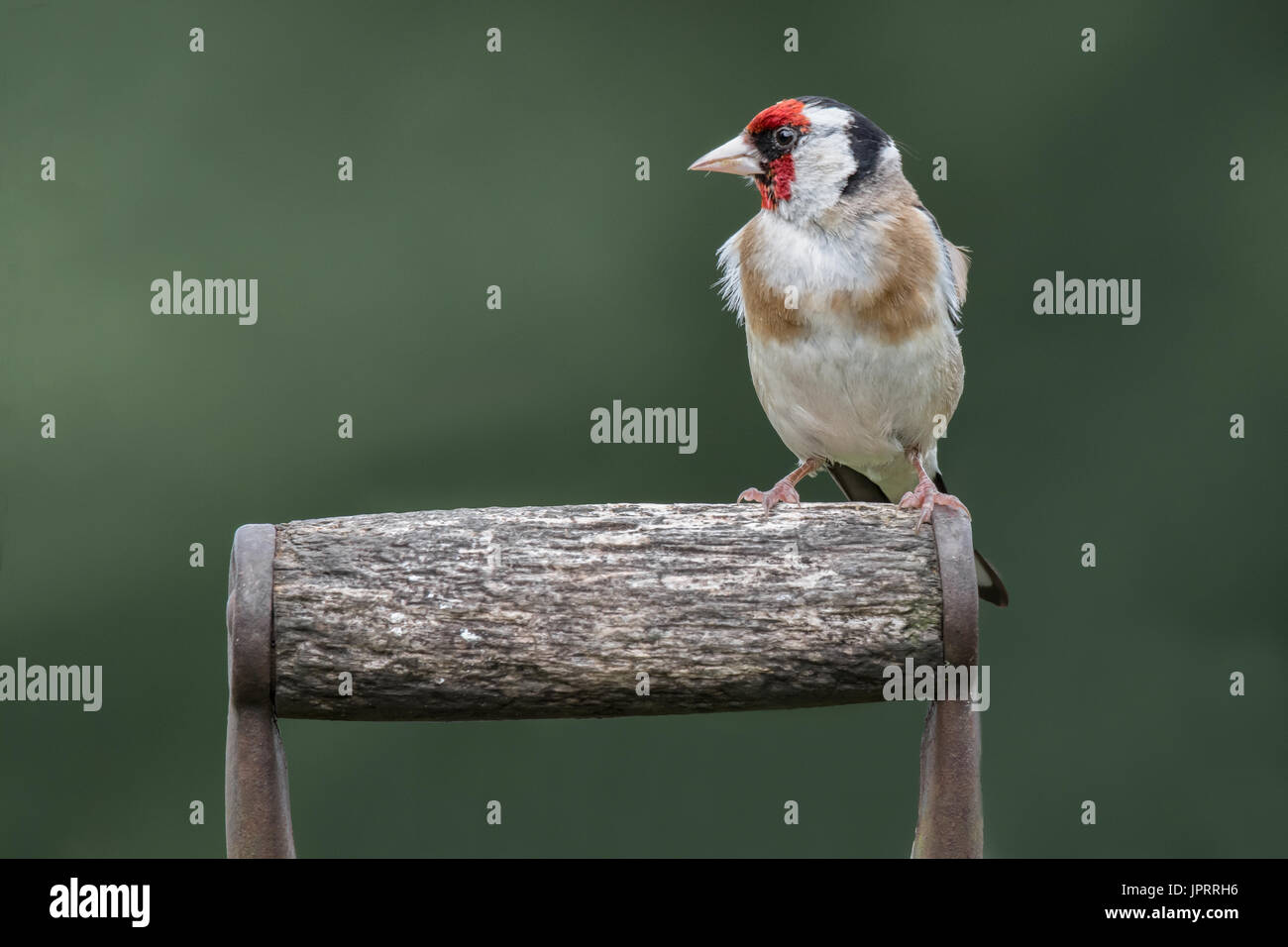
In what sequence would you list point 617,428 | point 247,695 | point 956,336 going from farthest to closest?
point 617,428, point 956,336, point 247,695

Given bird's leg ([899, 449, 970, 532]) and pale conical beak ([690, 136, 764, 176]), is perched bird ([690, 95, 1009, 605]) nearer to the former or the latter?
pale conical beak ([690, 136, 764, 176])

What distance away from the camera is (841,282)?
8.61 ft

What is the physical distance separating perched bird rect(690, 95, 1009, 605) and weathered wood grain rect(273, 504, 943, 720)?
0.50m

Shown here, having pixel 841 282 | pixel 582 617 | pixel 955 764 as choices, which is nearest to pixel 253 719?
pixel 582 617

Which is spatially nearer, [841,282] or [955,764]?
[955,764]

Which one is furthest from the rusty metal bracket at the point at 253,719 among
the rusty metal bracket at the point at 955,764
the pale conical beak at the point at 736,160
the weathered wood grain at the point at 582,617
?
the pale conical beak at the point at 736,160

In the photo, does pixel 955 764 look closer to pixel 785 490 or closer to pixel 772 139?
pixel 785 490

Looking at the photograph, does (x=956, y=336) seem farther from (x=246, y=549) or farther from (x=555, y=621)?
(x=246, y=549)

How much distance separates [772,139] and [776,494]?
0.67 meters

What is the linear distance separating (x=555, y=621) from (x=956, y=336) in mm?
1117

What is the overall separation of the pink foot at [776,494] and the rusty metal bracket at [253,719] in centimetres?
96

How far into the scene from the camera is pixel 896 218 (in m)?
2.68

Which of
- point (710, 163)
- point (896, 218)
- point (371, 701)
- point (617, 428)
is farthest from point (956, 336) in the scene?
point (371, 701)

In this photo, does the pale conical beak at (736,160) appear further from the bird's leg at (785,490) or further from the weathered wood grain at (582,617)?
the weathered wood grain at (582,617)
